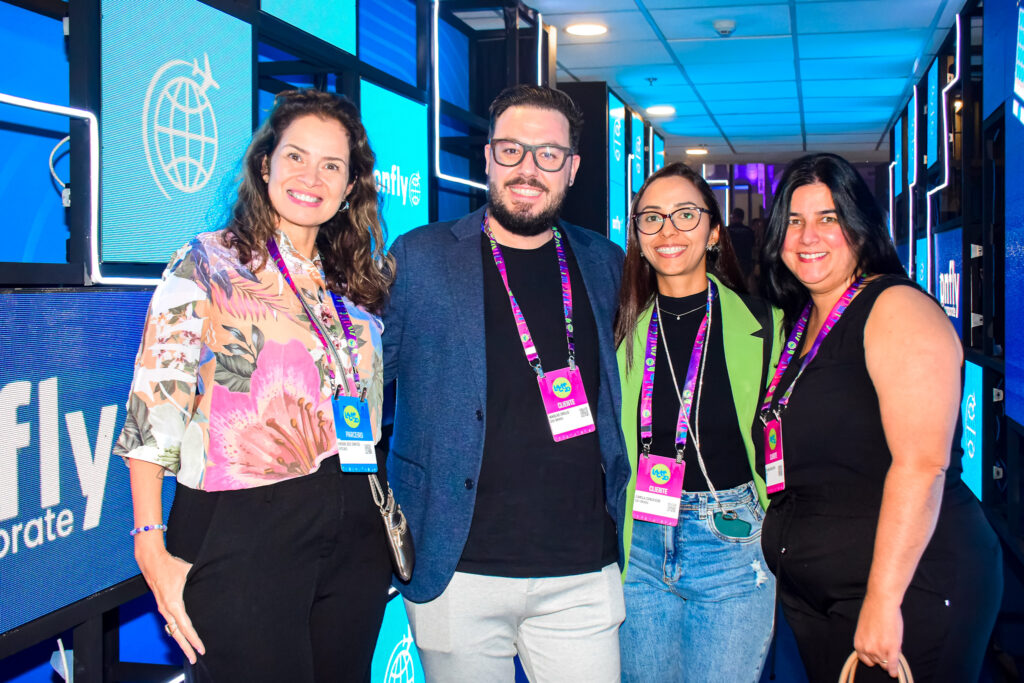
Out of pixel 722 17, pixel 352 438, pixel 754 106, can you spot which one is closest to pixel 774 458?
pixel 352 438

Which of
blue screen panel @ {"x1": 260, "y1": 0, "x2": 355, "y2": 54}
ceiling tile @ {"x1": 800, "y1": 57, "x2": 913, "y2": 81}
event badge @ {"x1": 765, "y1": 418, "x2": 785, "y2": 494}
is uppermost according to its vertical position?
ceiling tile @ {"x1": 800, "y1": 57, "x2": 913, "y2": 81}

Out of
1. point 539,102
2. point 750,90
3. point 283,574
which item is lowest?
point 283,574

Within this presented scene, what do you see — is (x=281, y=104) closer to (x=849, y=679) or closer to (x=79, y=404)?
(x=79, y=404)

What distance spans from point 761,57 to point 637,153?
1.34 metres

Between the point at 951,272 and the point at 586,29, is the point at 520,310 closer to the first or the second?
the point at 951,272

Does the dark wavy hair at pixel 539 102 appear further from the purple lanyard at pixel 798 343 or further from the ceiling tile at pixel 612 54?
the ceiling tile at pixel 612 54

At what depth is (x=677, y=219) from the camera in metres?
1.92

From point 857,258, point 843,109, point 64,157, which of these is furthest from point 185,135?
point 843,109

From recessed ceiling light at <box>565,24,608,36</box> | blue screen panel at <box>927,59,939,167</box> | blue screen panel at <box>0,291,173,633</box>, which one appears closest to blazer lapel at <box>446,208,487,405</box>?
blue screen panel at <box>0,291,173,633</box>

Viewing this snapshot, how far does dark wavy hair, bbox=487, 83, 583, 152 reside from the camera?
1.91 m

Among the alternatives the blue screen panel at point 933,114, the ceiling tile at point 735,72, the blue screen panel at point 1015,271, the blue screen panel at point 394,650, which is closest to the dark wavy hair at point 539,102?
the blue screen panel at point 394,650

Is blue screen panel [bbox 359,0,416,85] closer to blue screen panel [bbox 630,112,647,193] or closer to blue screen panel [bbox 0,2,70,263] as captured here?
blue screen panel [bbox 0,2,70,263]

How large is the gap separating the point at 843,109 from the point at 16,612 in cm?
1031

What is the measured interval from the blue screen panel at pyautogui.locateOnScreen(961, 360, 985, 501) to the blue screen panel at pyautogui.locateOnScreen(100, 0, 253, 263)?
3580mm
